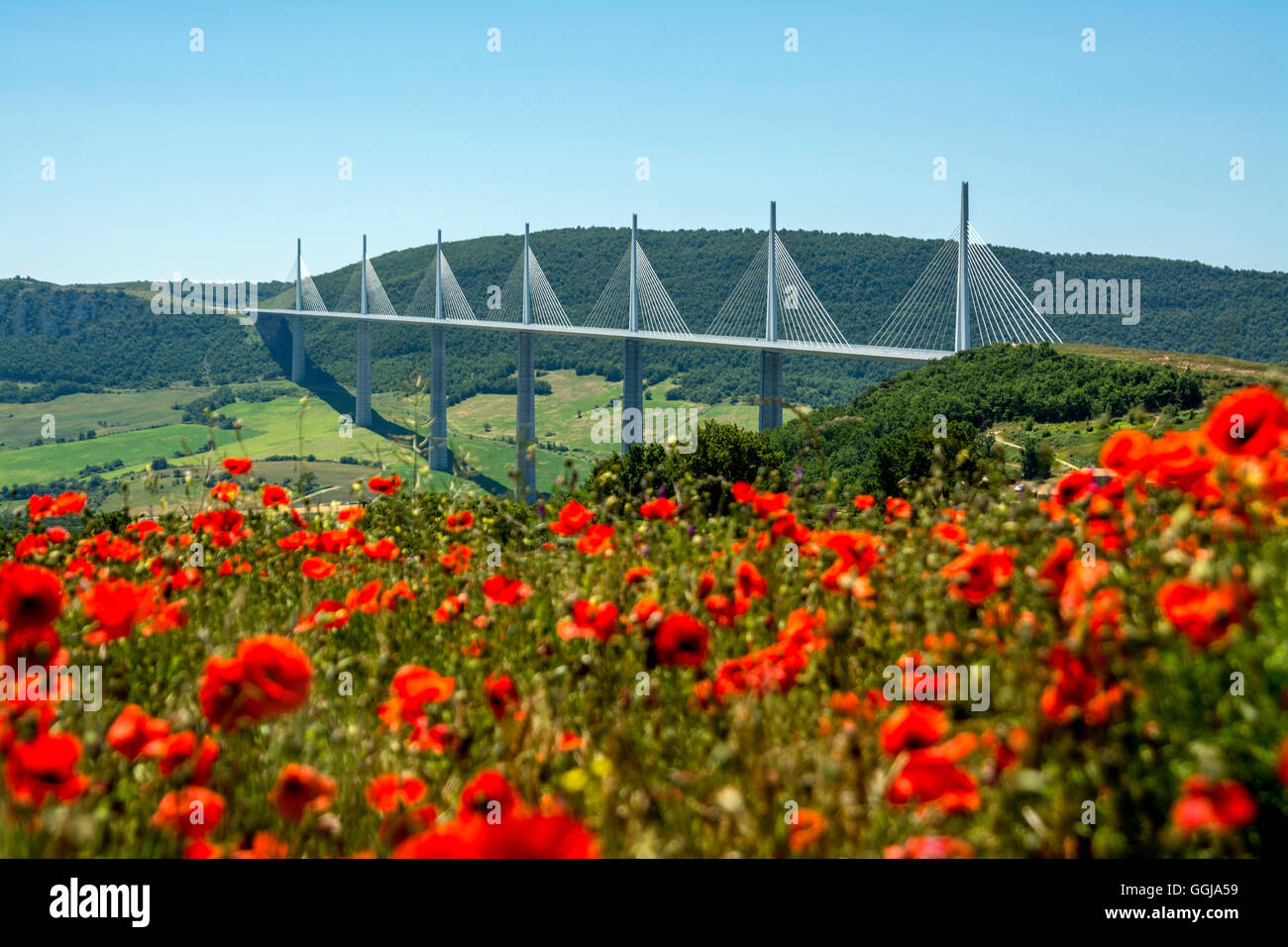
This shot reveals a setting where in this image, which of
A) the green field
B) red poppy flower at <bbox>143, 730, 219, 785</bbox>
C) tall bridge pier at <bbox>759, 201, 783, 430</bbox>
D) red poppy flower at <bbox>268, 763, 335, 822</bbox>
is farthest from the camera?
the green field

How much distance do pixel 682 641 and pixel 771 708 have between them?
0.22 m

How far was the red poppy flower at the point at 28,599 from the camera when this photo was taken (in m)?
1.72

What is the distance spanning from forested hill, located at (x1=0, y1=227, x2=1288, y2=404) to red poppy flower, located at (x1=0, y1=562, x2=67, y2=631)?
61558mm

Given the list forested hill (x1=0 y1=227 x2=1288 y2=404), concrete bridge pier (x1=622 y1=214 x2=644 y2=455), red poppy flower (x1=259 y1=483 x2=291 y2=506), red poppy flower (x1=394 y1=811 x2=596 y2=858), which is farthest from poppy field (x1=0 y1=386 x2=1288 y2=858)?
forested hill (x1=0 y1=227 x2=1288 y2=404)

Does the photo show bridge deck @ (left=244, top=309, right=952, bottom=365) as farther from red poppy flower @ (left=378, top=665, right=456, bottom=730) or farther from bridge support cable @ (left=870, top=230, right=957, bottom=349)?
red poppy flower @ (left=378, top=665, right=456, bottom=730)

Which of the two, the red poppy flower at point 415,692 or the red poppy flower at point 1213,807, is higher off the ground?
the red poppy flower at point 1213,807

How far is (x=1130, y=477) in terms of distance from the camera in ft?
7.00

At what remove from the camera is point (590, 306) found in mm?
92375

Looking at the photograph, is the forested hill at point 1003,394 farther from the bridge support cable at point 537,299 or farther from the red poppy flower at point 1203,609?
the bridge support cable at point 537,299

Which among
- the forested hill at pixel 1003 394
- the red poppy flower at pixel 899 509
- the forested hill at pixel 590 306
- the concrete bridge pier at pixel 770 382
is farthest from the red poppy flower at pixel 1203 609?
the forested hill at pixel 590 306

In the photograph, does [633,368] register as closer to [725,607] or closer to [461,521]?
[461,521]

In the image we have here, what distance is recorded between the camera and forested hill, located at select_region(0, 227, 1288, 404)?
71312 millimetres

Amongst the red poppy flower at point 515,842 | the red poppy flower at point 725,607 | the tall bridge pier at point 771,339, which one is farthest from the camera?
the tall bridge pier at point 771,339

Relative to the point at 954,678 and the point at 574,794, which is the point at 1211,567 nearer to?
the point at 954,678
